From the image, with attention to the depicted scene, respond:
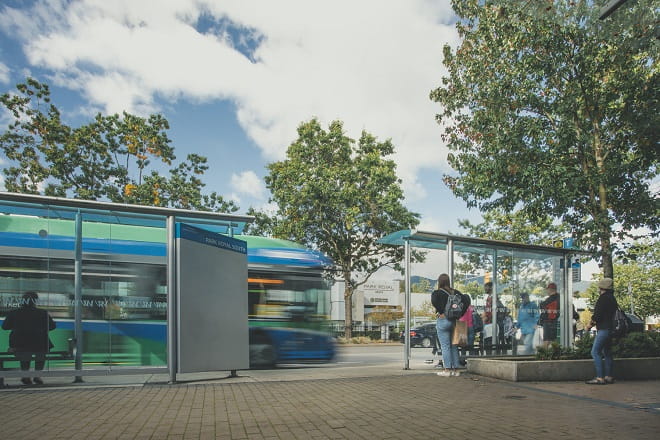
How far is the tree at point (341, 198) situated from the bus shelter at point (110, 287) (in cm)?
1832

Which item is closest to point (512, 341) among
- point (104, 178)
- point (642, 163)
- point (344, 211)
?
point (642, 163)

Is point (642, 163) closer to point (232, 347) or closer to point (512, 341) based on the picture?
point (512, 341)

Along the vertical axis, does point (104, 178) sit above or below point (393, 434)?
above

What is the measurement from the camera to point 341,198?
27219 mm

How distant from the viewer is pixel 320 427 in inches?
204

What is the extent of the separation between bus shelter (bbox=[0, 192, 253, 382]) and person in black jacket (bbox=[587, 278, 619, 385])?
6.10 meters

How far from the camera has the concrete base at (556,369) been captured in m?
8.77

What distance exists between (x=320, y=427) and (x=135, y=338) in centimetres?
468

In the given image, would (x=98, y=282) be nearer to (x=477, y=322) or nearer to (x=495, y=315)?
(x=477, y=322)

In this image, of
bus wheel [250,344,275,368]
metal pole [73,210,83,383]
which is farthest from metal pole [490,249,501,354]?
metal pole [73,210,83,383]

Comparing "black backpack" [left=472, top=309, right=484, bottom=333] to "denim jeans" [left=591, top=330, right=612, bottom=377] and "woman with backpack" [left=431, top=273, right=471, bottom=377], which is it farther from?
"denim jeans" [left=591, top=330, right=612, bottom=377]

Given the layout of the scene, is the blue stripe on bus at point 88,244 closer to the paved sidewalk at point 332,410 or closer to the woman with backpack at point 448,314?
the paved sidewalk at point 332,410

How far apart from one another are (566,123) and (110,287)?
9.94 meters

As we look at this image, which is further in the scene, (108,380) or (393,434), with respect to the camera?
(108,380)
